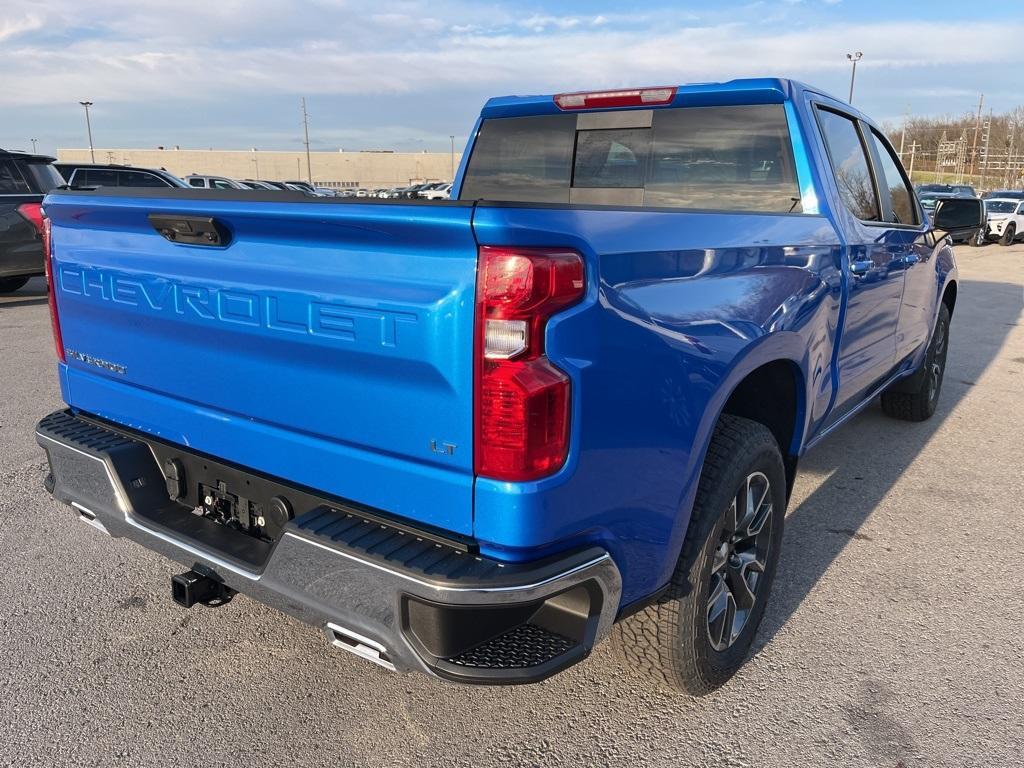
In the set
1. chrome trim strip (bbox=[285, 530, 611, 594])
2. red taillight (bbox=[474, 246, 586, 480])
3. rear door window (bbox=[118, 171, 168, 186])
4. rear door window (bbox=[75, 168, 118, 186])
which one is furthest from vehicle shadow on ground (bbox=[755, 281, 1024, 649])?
rear door window (bbox=[75, 168, 118, 186])

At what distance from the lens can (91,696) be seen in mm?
2568

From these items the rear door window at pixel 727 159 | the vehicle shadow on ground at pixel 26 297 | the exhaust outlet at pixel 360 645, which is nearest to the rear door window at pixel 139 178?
the vehicle shadow on ground at pixel 26 297

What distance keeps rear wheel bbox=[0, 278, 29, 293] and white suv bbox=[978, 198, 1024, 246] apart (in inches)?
1058

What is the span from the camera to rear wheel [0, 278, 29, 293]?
11266mm

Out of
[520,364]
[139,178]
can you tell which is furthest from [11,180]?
[520,364]

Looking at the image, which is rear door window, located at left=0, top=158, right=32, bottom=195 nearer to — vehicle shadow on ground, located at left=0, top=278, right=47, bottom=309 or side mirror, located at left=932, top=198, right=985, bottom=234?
vehicle shadow on ground, located at left=0, top=278, right=47, bottom=309

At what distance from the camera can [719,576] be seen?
2.54m

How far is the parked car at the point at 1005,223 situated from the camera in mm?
26141

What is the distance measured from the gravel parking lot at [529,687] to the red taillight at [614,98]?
2.16m

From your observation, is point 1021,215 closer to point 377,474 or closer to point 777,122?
point 777,122

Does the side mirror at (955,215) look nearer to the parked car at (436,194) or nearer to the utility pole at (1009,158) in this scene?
the parked car at (436,194)

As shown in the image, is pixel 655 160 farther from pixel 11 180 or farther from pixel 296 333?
pixel 11 180

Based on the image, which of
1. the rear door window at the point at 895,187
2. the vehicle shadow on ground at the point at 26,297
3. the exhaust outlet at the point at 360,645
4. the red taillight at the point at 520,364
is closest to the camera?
the red taillight at the point at 520,364

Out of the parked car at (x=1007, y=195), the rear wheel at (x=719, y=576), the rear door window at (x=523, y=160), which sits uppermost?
the rear door window at (x=523, y=160)
